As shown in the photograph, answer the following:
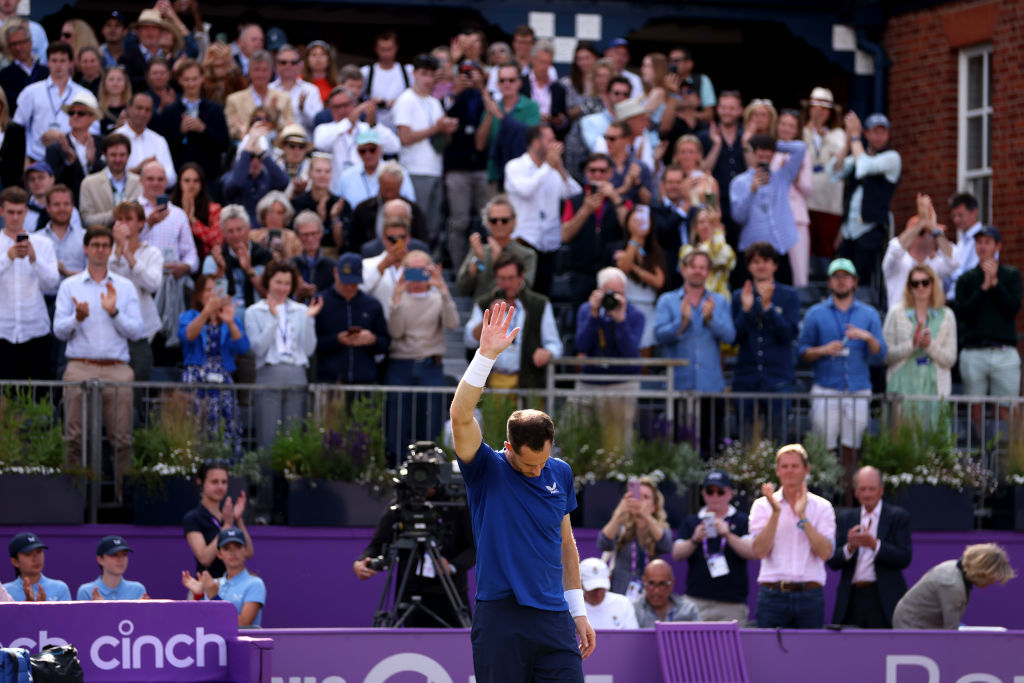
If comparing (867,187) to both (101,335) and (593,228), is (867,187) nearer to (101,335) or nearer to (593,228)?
(593,228)

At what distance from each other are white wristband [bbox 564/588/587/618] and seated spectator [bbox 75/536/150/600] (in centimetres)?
422

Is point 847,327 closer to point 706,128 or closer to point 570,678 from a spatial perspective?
point 706,128

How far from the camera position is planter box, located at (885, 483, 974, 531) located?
44.3 ft

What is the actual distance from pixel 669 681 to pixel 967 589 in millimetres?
2701

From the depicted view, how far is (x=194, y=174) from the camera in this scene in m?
14.6

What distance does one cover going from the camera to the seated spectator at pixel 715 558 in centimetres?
1205

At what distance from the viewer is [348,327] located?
13.7 metres

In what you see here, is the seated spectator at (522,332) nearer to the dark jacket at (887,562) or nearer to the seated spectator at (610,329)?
the seated spectator at (610,329)

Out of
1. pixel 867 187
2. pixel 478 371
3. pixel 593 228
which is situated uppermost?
pixel 867 187

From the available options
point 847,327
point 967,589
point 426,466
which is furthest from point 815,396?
point 426,466

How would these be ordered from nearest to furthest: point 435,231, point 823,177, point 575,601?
point 575,601 < point 435,231 < point 823,177

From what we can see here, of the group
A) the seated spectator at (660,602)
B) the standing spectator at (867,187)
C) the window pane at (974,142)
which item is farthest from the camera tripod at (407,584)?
the window pane at (974,142)

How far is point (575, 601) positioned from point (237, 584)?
13.3 feet

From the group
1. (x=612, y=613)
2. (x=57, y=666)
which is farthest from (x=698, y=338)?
(x=57, y=666)
